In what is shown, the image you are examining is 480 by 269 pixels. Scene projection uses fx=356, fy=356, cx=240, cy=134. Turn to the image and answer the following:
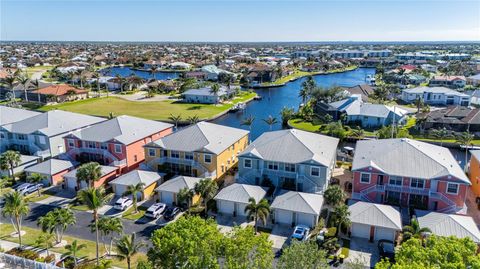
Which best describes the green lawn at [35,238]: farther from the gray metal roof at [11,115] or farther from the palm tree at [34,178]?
the gray metal roof at [11,115]

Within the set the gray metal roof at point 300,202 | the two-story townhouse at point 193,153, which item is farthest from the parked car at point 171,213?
the gray metal roof at point 300,202

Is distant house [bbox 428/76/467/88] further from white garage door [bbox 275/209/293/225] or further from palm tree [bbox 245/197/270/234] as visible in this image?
palm tree [bbox 245/197/270/234]

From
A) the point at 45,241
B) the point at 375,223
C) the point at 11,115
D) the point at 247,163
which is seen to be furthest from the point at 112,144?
the point at 375,223

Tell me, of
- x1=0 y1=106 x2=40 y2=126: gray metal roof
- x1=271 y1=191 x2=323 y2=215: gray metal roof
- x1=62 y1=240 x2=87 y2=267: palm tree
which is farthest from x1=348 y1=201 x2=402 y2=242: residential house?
x1=0 y1=106 x2=40 y2=126: gray metal roof

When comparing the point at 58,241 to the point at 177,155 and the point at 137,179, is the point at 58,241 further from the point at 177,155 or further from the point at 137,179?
the point at 177,155

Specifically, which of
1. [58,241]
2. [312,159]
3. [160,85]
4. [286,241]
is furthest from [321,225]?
[160,85]

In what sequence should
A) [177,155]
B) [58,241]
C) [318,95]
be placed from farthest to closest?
[318,95], [177,155], [58,241]
